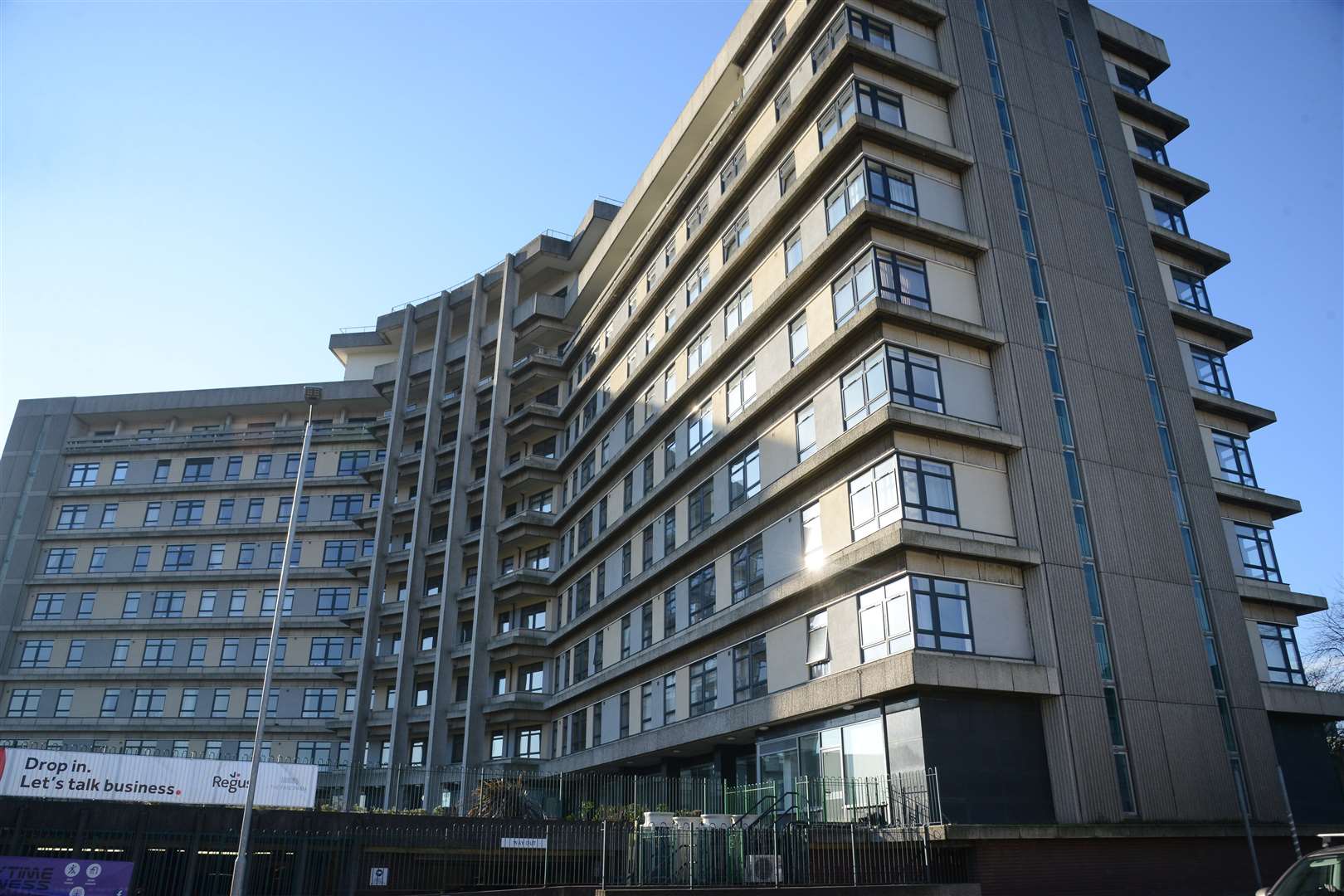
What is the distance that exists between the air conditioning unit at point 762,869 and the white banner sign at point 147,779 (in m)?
12.7

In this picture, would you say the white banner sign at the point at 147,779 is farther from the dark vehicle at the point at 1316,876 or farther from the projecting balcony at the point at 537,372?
the projecting balcony at the point at 537,372

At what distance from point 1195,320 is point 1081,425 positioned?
11279 mm

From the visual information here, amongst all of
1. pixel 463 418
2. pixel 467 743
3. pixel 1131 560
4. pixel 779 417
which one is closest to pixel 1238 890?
pixel 1131 560

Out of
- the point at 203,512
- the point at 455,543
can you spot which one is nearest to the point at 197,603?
the point at 203,512

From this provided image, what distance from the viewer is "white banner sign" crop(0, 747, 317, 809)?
2481 centimetres

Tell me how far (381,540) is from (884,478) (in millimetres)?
43771

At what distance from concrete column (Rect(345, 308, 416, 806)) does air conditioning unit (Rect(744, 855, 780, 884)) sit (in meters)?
38.8

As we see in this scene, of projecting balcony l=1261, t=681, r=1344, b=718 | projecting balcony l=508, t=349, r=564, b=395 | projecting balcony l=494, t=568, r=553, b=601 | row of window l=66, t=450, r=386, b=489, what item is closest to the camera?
projecting balcony l=1261, t=681, r=1344, b=718

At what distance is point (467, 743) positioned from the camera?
180 feet


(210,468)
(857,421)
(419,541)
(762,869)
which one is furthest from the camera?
(210,468)

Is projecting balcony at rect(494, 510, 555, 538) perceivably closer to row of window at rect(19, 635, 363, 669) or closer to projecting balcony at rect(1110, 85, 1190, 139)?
row of window at rect(19, 635, 363, 669)

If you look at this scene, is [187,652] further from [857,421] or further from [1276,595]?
[1276,595]

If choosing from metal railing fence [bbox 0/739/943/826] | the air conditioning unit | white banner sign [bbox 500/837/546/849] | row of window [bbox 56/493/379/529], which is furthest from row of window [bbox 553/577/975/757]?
row of window [bbox 56/493/379/529]

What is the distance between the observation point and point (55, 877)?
20.6 meters
